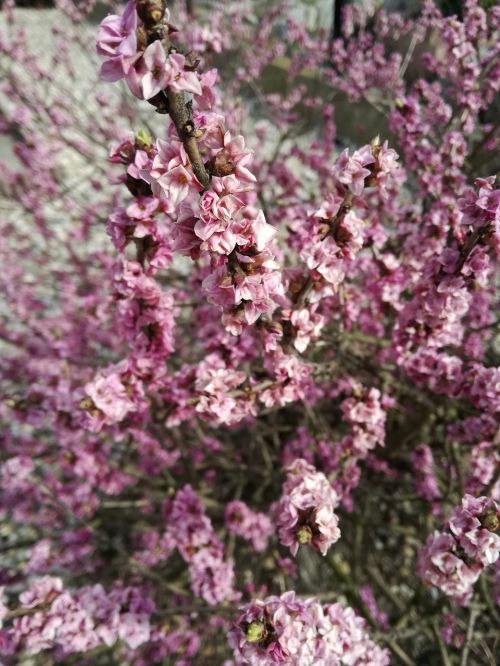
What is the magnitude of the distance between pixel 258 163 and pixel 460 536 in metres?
3.18

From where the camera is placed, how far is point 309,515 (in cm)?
138

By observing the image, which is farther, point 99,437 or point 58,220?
point 58,220

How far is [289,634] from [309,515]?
298 millimetres

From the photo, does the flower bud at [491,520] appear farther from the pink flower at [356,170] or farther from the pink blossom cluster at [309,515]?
the pink flower at [356,170]

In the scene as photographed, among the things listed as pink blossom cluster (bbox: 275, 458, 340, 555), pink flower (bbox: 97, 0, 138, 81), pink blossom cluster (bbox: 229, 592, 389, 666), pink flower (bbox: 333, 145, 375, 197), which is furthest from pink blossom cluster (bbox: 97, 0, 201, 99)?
pink blossom cluster (bbox: 229, 592, 389, 666)

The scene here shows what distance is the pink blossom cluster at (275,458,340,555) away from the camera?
52.3 inches

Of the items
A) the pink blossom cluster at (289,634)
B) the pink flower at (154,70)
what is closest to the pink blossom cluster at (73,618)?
the pink blossom cluster at (289,634)

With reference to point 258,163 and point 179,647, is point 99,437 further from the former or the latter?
point 258,163

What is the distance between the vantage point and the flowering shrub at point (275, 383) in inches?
44.4

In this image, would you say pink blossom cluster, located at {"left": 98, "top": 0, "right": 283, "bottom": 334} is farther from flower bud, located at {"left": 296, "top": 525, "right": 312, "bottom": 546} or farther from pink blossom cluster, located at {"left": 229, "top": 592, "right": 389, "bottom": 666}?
pink blossom cluster, located at {"left": 229, "top": 592, "right": 389, "bottom": 666}

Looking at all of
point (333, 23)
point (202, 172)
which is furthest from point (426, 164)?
point (333, 23)

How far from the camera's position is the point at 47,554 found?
8.62 feet

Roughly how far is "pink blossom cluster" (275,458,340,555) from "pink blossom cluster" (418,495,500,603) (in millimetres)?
338

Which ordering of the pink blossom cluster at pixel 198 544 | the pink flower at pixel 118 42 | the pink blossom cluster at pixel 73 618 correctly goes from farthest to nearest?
the pink blossom cluster at pixel 198 544 → the pink blossom cluster at pixel 73 618 → the pink flower at pixel 118 42
